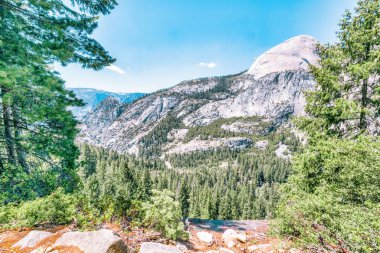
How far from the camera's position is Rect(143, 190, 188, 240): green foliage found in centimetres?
563

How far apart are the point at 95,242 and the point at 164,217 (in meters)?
2.73

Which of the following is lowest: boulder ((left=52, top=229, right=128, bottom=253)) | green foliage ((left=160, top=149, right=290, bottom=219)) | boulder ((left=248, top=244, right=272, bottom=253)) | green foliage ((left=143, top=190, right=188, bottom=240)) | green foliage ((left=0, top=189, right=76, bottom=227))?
green foliage ((left=160, top=149, right=290, bottom=219))

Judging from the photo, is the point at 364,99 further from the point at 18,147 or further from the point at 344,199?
the point at 18,147

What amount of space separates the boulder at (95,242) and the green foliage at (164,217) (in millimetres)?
2359

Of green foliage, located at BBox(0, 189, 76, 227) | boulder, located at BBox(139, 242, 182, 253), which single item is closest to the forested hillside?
green foliage, located at BBox(0, 189, 76, 227)

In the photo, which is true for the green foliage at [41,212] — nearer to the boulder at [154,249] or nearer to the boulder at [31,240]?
the boulder at [31,240]

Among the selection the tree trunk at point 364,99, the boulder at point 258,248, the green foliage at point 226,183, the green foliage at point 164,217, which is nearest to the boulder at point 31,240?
the green foliage at point 164,217

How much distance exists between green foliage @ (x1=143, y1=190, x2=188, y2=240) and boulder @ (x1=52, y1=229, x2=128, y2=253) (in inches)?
92.9

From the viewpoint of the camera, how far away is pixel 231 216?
54812 millimetres

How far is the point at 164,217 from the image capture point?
5.64m

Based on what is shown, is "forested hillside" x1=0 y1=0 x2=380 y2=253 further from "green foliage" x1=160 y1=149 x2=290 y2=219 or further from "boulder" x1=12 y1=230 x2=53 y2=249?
"green foliage" x1=160 y1=149 x2=290 y2=219

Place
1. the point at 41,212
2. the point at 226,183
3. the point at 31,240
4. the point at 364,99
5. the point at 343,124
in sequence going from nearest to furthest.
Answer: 1. the point at 31,240
2. the point at 41,212
3. the point at 364,99
4. the point at 343,124
5. the point at 226,183

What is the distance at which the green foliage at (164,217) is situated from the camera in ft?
18.5

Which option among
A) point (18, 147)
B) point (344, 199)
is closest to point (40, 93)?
point (18, 147)
